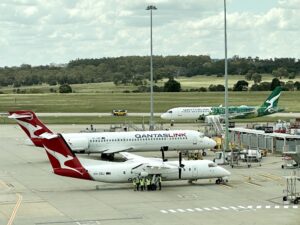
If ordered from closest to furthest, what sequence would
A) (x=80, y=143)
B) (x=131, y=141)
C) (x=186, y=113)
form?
(x=80, y=143), (x=131, y=141), (x=186, y=113)

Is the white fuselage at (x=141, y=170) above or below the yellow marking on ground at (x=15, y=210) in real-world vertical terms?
above

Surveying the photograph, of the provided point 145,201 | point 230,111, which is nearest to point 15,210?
point 145,201

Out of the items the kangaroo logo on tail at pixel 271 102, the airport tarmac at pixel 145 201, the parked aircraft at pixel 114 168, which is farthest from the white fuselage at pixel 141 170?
the kangaroo logo on tail at pixel 271 102

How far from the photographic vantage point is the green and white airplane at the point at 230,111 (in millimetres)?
132125

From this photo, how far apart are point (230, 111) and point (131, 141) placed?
5762 cm

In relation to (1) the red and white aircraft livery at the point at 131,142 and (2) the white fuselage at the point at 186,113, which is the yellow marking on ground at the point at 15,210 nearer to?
(1) the red and white aircraft livery at the point at 131,142

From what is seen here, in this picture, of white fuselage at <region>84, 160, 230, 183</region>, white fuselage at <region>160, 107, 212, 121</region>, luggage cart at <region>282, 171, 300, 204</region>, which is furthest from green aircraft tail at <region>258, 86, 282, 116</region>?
luggage cart at <region>282, 171, 300, 204</region>

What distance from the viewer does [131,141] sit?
3132 inches

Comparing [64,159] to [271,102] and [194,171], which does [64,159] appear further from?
[271,102]

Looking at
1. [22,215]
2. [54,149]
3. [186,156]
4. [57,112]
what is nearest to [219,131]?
[186,156]

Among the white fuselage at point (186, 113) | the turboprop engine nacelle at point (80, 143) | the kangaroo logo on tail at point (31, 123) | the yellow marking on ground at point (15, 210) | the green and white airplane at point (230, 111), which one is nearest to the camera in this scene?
the yellow marking on ground at point (15, 210)

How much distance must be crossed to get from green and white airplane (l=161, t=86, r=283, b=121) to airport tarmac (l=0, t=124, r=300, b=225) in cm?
6027

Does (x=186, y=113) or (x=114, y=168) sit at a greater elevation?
(x=186, y=113)

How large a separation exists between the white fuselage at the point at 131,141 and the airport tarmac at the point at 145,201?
8153 millimetres
